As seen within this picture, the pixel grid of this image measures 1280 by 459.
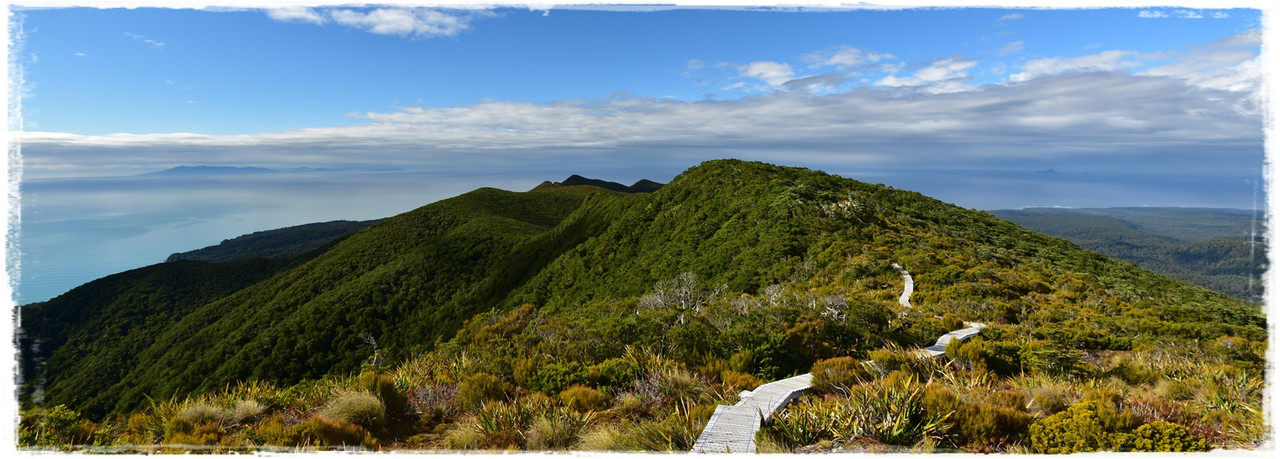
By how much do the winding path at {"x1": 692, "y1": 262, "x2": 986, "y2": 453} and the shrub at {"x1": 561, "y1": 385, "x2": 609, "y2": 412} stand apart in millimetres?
1836

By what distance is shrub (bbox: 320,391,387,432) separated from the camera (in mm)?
6352

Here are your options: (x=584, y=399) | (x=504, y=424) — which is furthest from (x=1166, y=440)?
(x=504, y=424)

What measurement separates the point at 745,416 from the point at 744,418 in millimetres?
67

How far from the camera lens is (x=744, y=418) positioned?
19.0ft

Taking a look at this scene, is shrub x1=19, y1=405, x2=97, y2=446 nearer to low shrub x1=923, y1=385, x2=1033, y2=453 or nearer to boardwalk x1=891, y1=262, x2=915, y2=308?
low shrub x1=923, y1=385, x2=1033, y2=453

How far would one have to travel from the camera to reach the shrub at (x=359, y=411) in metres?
6.35

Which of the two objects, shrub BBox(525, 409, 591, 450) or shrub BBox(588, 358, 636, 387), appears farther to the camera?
shrub BBox(588, 358, 636, 387)

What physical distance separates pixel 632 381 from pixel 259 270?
113979mm

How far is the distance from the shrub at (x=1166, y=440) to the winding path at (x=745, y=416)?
11.0ft

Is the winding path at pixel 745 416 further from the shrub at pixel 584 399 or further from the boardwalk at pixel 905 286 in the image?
the boardwalk at pixel 905 286

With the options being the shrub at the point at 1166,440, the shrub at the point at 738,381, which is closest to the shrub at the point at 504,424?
the shrub at the point at 738,381

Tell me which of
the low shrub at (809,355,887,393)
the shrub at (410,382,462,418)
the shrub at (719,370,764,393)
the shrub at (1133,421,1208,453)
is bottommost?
the shrub at (410,382,462,418)

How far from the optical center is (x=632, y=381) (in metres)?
7.91

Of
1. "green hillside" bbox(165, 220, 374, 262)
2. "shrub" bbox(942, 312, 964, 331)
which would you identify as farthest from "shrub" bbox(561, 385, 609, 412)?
"green hillside" bbox(165, 220, 374, 262)
